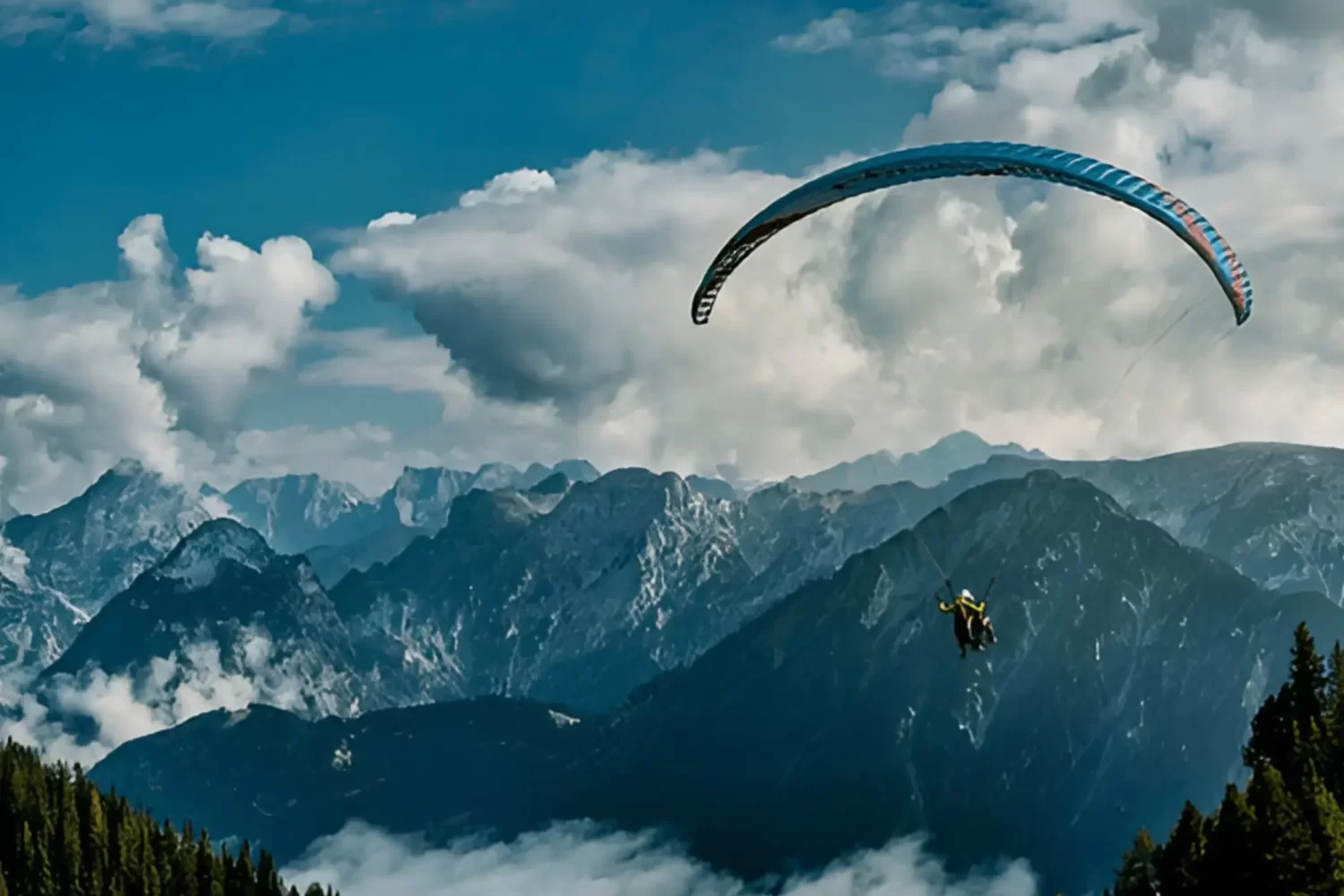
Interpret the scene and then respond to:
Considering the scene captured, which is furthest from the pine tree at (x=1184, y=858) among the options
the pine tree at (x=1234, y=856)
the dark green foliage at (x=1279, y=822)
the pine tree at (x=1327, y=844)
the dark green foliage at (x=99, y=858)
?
the dark green foliage at (x=99, y=858)

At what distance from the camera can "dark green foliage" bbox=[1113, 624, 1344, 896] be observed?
2913 inches

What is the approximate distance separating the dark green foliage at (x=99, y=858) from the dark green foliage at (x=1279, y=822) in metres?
115

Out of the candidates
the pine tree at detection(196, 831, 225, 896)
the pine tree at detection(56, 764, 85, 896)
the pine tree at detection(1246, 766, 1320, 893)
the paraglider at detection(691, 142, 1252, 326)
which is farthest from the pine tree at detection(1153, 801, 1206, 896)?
the pine tree at detection(56, 764, 85, 896)

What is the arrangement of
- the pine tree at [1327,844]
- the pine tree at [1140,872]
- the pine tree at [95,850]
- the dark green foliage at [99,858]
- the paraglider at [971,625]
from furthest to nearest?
the pine tree at [95,850]
the dark green foliage at [99,858]
the pine tree at [1140,872]
the pine tree at [1327,844]
the paraglider at [971,625]

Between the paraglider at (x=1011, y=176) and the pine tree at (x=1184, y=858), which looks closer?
the paraglider at (x=1011, y=176)

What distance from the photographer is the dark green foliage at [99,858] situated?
586 ft

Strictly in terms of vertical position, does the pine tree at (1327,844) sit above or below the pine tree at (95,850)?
below

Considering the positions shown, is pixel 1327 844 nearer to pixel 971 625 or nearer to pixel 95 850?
pixel 971 625

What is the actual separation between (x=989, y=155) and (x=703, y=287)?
1851 cm

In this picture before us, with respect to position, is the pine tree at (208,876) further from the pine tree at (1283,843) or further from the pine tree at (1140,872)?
the pine tree at (1283,843)

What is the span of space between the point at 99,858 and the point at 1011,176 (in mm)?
147860

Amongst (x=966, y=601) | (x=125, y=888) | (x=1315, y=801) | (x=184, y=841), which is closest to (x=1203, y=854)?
(x=1315, y=801)

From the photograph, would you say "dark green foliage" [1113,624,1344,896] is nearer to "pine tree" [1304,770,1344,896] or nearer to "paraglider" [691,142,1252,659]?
"pine tree" [1304,770,1344,896]

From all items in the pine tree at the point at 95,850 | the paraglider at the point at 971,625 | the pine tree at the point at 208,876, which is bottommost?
the paraglider at the point at 971,625
